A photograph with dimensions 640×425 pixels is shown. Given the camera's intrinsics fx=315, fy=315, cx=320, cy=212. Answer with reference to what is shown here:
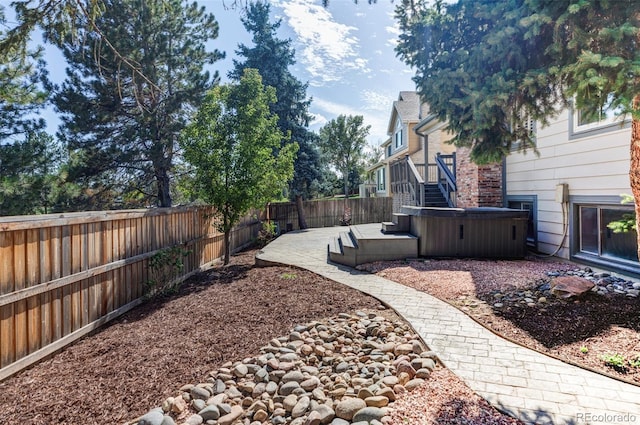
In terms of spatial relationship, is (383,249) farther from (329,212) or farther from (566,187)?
(329,212)

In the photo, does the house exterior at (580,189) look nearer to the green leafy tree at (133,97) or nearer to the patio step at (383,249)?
the patio step at (383,249)

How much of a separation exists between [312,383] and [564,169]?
6666 millimetres

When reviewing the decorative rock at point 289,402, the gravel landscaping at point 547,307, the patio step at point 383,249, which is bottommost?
the decorative rock at point 289,402

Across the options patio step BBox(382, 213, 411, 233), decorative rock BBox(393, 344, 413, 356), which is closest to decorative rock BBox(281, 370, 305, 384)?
decorative rock BBox(393, 344, 413, 356)

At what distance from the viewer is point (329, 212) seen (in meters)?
16.8

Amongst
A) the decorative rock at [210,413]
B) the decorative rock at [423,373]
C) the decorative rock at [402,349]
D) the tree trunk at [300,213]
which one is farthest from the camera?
the tree trunk at [300,213]

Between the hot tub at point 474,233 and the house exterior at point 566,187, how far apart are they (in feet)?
2.33

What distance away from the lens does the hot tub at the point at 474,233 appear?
7031 millimetres

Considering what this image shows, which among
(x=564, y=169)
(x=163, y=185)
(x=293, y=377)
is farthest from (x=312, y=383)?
(x=163, y=185)

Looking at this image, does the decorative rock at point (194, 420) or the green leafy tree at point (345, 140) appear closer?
the decorative rock at point (194, 420)

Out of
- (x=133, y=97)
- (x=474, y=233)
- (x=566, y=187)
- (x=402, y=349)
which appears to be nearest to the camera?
(x=402, y=349)

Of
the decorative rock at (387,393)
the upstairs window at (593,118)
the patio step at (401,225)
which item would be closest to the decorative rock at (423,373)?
the decorative rock at (387,393)

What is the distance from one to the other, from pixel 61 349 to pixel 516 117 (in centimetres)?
572

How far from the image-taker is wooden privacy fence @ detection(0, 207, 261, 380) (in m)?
3.19
